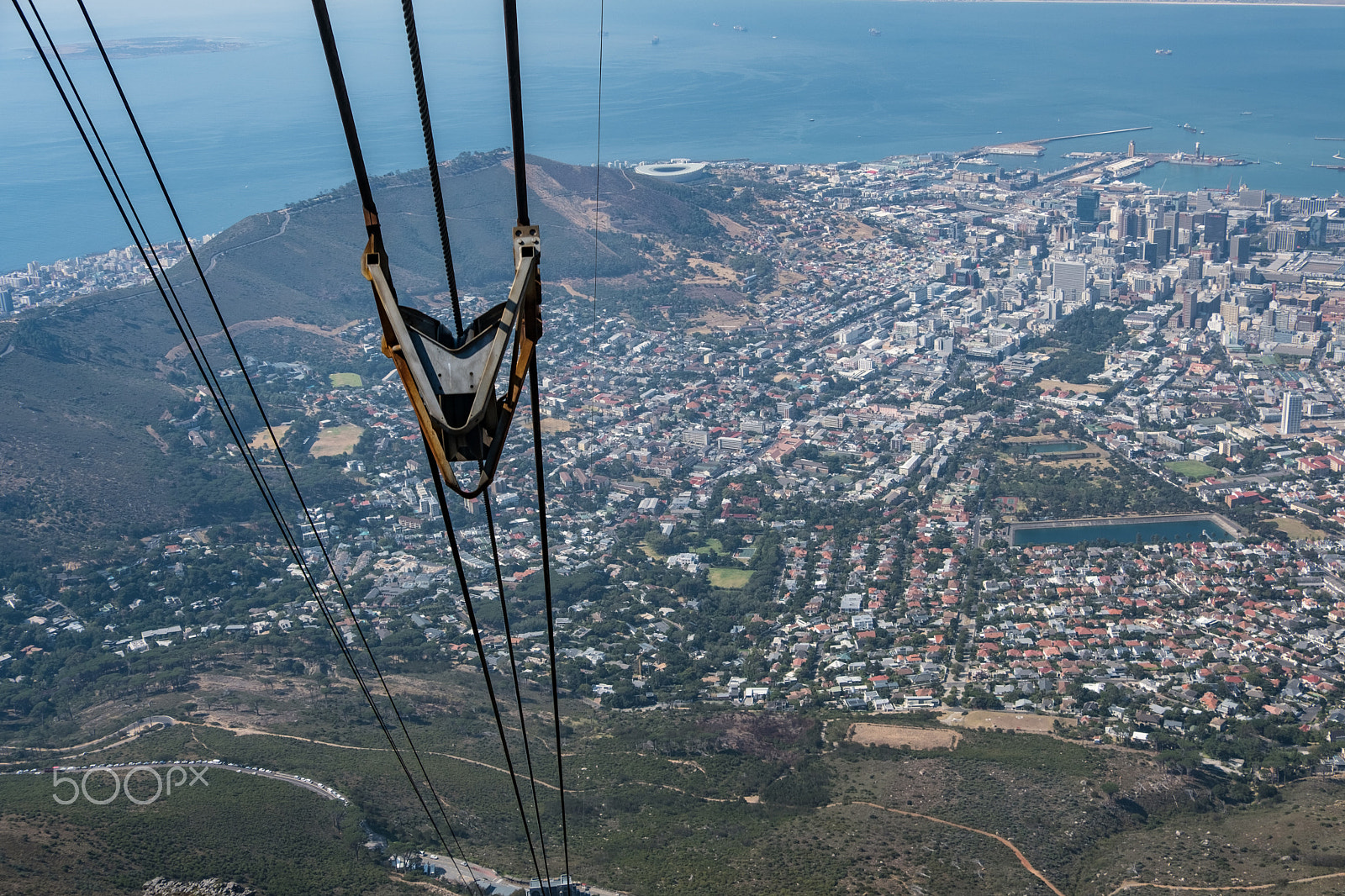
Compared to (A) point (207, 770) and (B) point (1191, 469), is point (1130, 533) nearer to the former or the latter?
(B) point (1191, 469)

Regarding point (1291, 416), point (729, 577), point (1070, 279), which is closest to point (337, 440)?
point (729, 577)

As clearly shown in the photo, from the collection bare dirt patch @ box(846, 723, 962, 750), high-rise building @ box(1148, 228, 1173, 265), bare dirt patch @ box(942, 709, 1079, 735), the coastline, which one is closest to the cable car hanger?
bare dirt patch @ box(846, 723, 962, 750)

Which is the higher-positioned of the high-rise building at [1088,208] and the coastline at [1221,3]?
the coastline at [1221,3]

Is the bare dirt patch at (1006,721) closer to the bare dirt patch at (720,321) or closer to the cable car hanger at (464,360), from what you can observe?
the cable car hanger at (464,360)

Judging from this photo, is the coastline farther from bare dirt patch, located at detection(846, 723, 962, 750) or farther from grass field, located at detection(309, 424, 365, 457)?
bare dirt patch, located at detection(846, 723, 962, 750)

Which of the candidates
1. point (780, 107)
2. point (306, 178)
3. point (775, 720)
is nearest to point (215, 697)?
point (775, 720)

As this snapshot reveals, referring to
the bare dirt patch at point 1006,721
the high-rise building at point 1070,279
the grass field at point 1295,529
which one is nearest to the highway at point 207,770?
the bare dirt patch at point 1006,721
